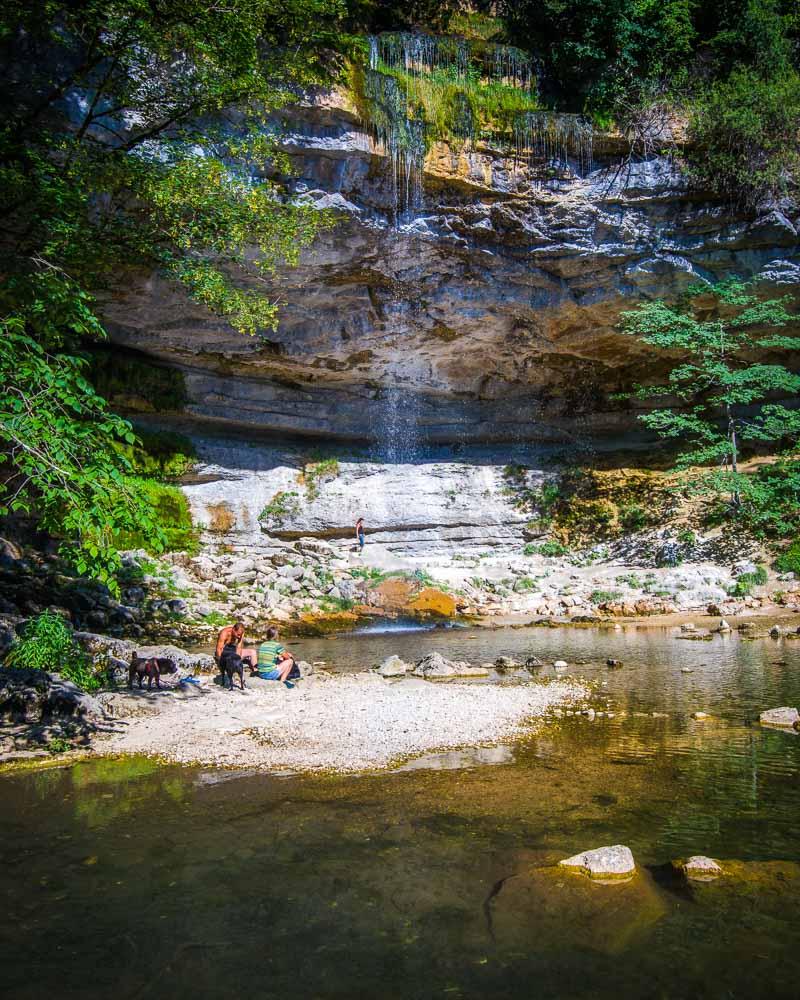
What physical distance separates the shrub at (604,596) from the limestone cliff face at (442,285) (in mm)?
9321

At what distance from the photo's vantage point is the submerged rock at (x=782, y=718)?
5496 mm

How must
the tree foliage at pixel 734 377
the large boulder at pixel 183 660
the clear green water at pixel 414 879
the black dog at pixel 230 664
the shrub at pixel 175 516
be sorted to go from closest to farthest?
the clear green water at pixel 414 879 → the black dog at pixel 230 664 → the large boulder at pixel 183 660 → the tree foliage at pixel 734 377 → the shrub at pixel 175 516

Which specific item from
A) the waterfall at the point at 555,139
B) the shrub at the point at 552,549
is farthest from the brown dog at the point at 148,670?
the waterfall at the point at 555,139

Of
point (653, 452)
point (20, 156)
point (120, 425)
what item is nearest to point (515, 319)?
point (653, 452)

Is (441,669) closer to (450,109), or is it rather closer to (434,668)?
(434,668)

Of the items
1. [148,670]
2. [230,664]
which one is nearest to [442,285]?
[230,664]

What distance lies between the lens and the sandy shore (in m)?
5.26

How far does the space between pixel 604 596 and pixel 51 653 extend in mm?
13200

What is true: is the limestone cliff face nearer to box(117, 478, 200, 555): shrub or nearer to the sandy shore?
box(117, 478, 200, 555): shrub

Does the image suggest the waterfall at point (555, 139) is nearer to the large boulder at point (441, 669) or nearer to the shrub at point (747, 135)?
the shrub at point (747, 135)

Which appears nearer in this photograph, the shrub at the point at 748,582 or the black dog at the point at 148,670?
the black dog at the point at 148,670

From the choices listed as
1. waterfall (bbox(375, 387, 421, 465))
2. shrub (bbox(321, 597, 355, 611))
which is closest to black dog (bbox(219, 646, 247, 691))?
shrub (bbox(321, 597, 355, 611))

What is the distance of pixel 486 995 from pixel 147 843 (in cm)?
224

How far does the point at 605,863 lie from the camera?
3.04m
